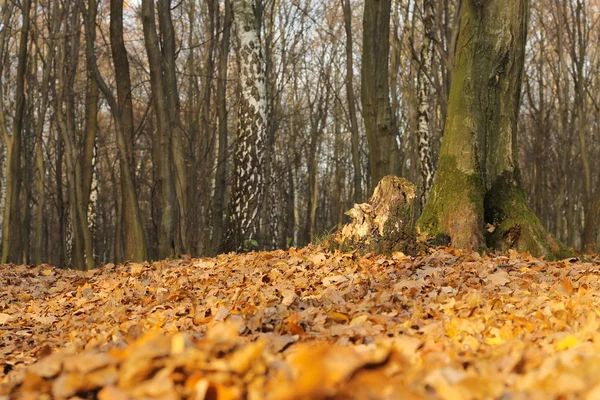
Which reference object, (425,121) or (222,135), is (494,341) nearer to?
(222,135)

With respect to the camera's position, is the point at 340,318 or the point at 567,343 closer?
the point at 567,343

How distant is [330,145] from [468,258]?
28788mm

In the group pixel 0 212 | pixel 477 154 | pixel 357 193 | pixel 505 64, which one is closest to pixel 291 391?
pixel 477 154

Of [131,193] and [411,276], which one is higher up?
[131,193]

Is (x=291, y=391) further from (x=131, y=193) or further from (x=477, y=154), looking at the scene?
(x=131, y=193)

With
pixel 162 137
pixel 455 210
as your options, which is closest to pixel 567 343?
pixel 455 210

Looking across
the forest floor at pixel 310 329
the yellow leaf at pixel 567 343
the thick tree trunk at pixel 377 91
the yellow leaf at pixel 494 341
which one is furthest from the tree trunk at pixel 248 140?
the yellow leaf at pixel 567 343

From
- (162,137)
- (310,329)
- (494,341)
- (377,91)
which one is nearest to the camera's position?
(494,341)

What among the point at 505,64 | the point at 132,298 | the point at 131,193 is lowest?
the point at 132,298

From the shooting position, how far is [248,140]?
9570mm

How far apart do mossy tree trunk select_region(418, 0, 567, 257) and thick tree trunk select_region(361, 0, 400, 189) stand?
6.67 feet

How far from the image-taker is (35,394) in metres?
1.83

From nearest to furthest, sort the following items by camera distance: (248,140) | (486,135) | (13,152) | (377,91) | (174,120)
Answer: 1. (486,135)
2. (377,91)
3. (174,120)
4. (248,140)
5. (13,152)

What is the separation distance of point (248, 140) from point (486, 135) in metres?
4.15
